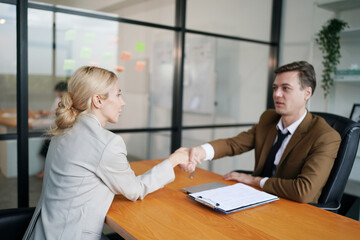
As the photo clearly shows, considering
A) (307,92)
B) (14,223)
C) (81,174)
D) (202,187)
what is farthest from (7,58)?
(307,92)

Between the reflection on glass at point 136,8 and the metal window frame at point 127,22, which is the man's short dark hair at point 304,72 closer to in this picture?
the metal window frame at point 127,22

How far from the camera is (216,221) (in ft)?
4.12

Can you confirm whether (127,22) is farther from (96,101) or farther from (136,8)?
(96,101)

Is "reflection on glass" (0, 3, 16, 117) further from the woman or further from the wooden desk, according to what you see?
the wooden desk

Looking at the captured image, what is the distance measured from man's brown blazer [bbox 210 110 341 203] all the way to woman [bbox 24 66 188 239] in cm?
74

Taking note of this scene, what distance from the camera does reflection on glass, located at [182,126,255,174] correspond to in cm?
340

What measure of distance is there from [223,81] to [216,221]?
2.60 m

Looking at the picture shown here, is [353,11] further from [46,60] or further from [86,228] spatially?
[86,228]

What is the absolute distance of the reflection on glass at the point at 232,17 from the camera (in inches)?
131

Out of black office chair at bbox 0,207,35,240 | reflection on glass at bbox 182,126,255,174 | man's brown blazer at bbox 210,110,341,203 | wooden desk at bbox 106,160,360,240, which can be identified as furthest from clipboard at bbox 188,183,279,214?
reflection on glass at bbox 182,126,255,174

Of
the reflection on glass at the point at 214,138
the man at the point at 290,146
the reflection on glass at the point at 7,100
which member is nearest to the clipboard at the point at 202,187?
the man at the point at 290,146

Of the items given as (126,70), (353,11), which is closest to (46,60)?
(126,70)

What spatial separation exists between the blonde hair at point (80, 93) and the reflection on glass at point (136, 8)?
53.2 inches

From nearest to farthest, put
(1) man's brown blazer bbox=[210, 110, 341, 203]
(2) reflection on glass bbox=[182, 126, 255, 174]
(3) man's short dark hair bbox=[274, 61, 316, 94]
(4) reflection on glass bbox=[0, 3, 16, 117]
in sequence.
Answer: (1) man's brown blazer bbox=[210, 110, 341, 203], (3) man's short dark hair bbox=[274, 61, 316, 94], (4) reflection on glass bbox=[0, 3, 16, 117], (2) reflection on glass bbox=[182, 126, 255, 174]
